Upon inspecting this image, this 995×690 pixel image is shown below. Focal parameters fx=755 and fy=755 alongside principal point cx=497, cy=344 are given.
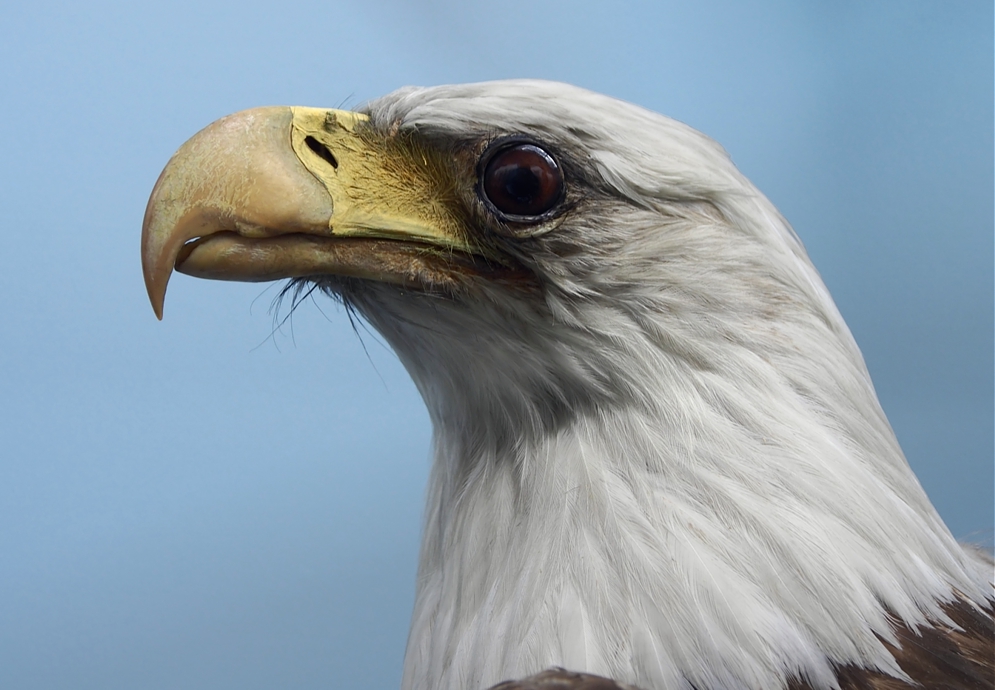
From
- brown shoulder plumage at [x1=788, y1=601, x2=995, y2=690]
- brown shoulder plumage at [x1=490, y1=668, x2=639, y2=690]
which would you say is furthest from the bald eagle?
brown shoulder plumage at [x1=490, y1=668, x2=639, y2=690]

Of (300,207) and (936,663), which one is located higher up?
(300,207)

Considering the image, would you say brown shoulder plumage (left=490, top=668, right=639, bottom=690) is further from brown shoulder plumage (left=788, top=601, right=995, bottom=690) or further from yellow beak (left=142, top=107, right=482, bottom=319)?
yellow beak (left=142, top=107, right=482, bottom=319)

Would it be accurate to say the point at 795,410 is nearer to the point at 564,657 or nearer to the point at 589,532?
the point at 589,532

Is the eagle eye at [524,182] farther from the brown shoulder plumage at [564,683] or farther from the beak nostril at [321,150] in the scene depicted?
the brown shoulder plumage at [564,683]

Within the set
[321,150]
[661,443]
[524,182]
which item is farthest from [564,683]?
[321,150]

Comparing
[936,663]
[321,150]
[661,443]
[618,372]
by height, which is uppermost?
[321,150]

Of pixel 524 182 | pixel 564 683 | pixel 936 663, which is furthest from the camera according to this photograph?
pixel 524 182

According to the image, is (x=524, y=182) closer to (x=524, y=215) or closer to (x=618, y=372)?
(x=524, y=215)
